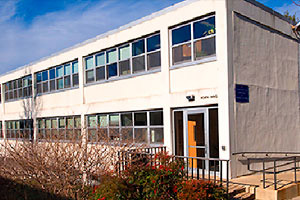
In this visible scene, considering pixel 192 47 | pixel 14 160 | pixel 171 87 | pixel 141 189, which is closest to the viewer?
pixel 141 189

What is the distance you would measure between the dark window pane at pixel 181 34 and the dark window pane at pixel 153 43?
91 centimetres

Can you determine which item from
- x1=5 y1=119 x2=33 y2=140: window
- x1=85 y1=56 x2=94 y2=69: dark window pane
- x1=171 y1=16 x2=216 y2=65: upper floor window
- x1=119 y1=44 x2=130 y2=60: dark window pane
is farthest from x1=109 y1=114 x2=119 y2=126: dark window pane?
x1=5 y1=119 x2=33 y2=140: window

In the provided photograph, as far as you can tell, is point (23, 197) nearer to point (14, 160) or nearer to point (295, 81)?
point (14, 160)

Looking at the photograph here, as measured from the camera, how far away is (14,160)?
905 cm

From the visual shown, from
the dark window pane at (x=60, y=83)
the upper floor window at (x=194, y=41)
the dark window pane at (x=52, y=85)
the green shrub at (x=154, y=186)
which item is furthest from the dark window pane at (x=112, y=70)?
the green shrub at (x=154, y=186)

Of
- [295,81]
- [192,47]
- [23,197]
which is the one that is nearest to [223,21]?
[192,47]

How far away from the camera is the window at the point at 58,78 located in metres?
17.7

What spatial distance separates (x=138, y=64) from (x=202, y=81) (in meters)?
3.60

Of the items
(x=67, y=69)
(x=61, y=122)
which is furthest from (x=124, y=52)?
(x=61, y=122)

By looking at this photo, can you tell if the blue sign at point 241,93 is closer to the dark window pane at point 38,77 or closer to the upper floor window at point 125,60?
the upper floor window at point 125,60

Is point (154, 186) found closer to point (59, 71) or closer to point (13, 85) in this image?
point (59, 71)

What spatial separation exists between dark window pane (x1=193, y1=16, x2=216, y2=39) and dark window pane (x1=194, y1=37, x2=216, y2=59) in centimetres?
21

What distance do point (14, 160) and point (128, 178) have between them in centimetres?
363

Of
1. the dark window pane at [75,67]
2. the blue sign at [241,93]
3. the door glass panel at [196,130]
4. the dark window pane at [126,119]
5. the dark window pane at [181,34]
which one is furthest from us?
the dark window pane at [75,67]
